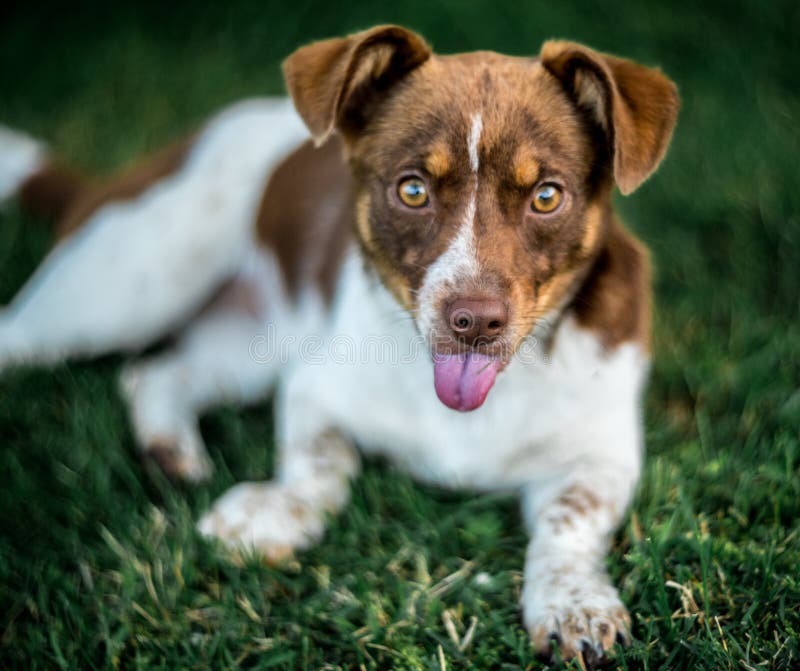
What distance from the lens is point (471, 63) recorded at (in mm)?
2770

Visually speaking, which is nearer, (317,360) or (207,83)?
(317,360)

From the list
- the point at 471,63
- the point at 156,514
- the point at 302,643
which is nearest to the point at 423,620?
the point at 302,643

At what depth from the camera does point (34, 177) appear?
4309 mm

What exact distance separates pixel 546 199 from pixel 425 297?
434mm

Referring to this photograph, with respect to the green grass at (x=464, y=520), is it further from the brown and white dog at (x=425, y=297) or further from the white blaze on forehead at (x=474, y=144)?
the white blaze on forehead at (x=474, y=144)

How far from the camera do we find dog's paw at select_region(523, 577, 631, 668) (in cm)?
238

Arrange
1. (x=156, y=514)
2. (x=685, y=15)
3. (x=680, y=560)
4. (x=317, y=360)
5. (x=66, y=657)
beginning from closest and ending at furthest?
1. (x=66, y=657)
2. (x=680, y=560)
3. (x=156, y=514)
4. (x=317, y=360)
5. (x=685, y=15)

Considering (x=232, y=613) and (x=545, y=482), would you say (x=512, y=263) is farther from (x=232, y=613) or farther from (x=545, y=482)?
(x=232, y=613)

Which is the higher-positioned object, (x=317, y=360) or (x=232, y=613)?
(x=317, y=360)

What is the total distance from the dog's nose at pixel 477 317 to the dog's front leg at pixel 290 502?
0.81 meters

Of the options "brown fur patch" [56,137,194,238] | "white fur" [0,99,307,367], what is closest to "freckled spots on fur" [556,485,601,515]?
"white fur" [0,99,307,367]

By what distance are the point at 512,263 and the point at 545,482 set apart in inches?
31.4

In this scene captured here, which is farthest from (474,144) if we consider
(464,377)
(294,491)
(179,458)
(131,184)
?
(131,184)

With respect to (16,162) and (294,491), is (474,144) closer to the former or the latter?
(294,491)
